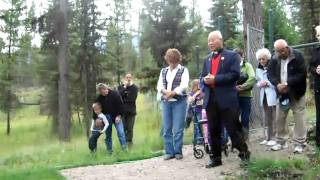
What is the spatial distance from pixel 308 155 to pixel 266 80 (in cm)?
148

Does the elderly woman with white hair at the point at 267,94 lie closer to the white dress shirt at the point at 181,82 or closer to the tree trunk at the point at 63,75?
the white dress shirt at the point at 181,82

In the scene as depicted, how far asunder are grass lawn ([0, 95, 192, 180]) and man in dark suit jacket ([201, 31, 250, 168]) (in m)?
2.28

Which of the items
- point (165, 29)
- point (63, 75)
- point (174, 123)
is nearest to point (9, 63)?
point (165, 29)

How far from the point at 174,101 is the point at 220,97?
48.5 inches

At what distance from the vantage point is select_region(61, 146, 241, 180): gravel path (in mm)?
7109

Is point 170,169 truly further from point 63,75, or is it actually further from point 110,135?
point 63,75

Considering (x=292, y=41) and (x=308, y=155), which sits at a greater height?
(x=292, y=41)

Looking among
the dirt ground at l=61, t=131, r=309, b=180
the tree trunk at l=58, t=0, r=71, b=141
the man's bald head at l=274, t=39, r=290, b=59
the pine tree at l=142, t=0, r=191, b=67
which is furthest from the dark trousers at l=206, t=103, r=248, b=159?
the pine tree at l=142, t=0, r=191, b=67

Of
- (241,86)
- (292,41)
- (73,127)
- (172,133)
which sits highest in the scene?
(292,41)

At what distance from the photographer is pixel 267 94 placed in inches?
328

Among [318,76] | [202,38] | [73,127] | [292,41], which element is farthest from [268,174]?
[73,127]

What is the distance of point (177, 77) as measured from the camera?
8305 millimetres

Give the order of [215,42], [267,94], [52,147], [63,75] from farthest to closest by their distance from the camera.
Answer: [63,75], [52,147], [267,94], [215,42]

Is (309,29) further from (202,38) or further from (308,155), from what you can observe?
(308,155)
